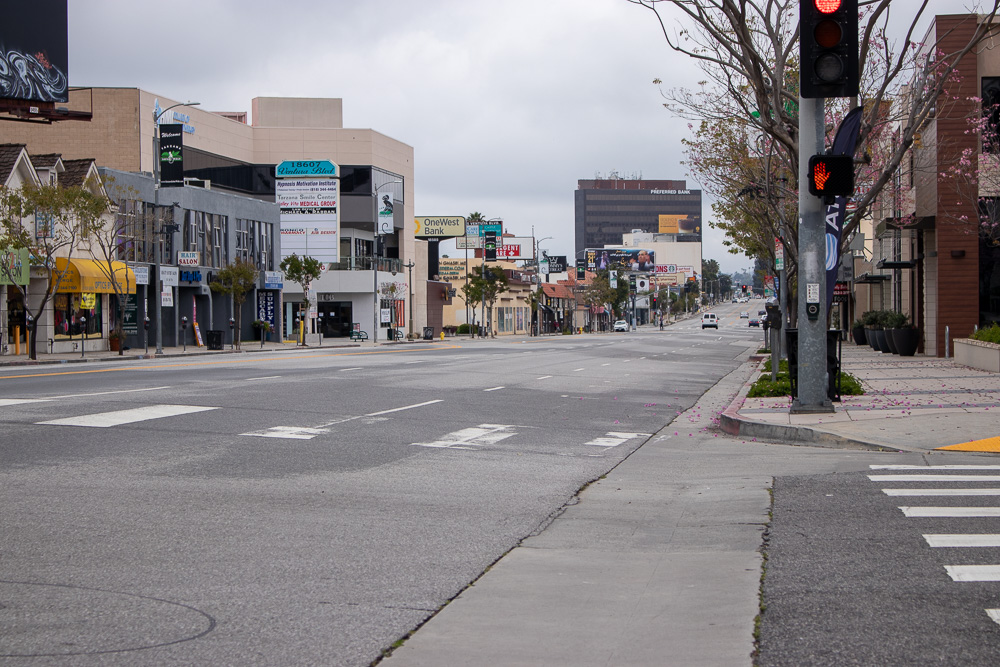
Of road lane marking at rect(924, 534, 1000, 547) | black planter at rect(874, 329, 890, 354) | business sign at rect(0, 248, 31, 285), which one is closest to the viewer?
road lane marking at rect(924, 534, 1000, 547)

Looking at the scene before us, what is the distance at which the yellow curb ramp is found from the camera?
11742mm

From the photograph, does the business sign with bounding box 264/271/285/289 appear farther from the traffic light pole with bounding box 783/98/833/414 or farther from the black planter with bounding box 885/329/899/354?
the traffic light pole with bounding box 783/98/833/414

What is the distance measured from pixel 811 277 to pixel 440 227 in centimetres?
11400

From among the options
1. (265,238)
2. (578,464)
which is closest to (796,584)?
(578,464)

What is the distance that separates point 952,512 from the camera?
7.96m

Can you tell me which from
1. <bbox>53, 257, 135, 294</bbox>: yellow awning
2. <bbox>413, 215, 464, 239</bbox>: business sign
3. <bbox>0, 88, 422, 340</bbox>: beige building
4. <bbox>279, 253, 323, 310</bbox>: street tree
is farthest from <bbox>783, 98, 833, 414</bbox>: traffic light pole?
<bbox>413, 215, 464, 239</bbox>: business sign

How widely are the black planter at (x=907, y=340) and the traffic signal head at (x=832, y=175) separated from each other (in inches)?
891

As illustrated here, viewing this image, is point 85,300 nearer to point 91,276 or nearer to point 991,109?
point 91,276

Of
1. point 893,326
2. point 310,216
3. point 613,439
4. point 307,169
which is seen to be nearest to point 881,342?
point 893,326

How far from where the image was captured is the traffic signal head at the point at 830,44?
12766mm

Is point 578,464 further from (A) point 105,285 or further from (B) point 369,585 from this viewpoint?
(A) point 105,285

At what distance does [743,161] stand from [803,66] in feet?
56.0

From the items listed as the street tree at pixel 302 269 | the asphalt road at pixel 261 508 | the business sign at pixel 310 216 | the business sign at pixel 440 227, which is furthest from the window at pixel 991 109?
the business sign at pixel 440 227

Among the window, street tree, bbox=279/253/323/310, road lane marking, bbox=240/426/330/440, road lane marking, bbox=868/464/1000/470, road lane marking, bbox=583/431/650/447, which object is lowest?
road lane marking, bbox=583/431/650/447
